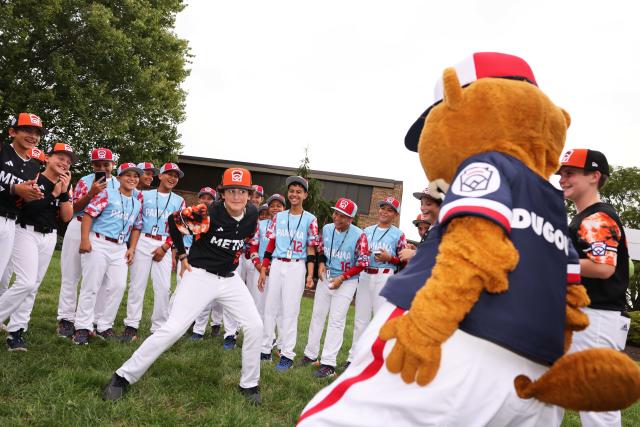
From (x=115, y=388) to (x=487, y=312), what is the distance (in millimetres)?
3890

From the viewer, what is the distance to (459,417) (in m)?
1.64

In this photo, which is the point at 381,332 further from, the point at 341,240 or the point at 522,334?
the point at 341,240

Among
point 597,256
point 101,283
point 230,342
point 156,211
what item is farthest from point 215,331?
point 597,256

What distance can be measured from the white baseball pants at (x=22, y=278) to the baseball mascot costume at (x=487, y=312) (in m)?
4.97

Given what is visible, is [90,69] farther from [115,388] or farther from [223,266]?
[115,388]

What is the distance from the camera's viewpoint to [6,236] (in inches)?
202

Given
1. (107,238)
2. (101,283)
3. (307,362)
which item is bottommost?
(307,362)

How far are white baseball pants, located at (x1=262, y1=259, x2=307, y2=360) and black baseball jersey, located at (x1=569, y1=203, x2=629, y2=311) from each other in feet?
14.1

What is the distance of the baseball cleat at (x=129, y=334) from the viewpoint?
21.9 feet

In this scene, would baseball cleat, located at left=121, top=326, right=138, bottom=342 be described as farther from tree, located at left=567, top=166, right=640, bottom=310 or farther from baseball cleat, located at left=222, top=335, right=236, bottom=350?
tree, located at left=567, top=166, right=640, bottom=310

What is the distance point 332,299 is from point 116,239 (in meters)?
3.61

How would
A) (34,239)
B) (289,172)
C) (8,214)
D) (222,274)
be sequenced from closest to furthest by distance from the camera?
(222,274) < (8,214) < (34,239) < (289,172)

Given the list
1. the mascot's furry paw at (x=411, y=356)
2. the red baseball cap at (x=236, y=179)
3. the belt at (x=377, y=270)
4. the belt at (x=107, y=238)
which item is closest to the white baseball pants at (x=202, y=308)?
the red baseball cap at (x=236, y=179)

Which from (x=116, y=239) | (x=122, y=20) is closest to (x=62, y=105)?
(x=122, y=20)
